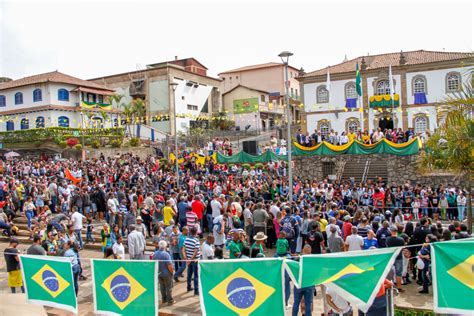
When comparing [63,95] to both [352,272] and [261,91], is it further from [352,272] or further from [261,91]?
[352,272]

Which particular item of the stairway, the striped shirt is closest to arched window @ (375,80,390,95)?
→ the stairway

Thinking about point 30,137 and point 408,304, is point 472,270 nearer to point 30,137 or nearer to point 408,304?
point 408,304

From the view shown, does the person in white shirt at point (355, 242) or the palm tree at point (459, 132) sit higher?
the palm tree at point (459, 132)

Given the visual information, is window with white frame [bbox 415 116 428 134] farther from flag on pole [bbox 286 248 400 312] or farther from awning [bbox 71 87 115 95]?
flag on pole [bbox 286 248 400 312]

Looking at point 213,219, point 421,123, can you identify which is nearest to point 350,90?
point 421,123

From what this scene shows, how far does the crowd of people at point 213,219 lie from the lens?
32.8 ft

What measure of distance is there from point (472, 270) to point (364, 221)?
13.2 feet

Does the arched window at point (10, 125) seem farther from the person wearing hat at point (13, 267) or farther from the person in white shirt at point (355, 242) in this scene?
the person in white shirt at point (355, 242)

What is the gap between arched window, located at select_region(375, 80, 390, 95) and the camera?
40.3 meters

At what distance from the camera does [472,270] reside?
7.00 metres

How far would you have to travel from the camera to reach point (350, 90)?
4159 centimetres

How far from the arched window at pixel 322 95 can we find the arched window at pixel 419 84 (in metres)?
8.06

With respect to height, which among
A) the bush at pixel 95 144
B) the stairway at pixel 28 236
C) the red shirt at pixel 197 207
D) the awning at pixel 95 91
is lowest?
the stairway at pixel 28 236

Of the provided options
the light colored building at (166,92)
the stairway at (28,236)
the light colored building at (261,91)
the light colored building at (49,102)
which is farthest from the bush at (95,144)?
the light colored building at (261,91)
